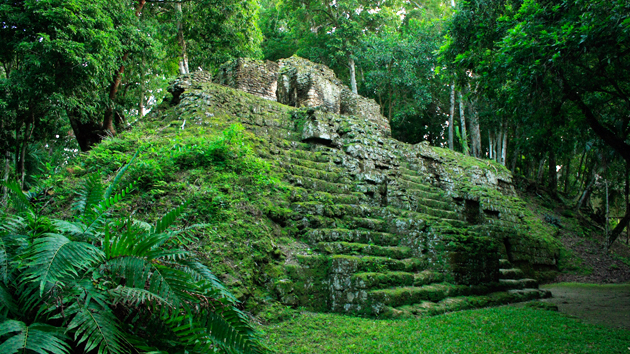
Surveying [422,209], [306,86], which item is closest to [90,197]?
[422,209]

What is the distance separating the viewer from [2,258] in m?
1.75

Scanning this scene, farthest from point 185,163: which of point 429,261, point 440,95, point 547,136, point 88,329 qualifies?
point 440,95

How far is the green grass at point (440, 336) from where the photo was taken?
137 inches

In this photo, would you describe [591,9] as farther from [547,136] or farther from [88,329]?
[88,329]

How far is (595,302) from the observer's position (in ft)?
21.5

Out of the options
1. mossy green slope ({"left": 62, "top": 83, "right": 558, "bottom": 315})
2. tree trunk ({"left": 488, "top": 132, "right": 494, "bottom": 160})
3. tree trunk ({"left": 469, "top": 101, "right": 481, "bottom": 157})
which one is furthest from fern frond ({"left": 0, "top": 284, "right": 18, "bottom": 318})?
tree trunk ({"left": 488, "top": 132, "right": 494, "bottom": 160})

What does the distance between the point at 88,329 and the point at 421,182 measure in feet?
30.9

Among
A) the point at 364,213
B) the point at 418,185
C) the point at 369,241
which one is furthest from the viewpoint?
the point at 418,185

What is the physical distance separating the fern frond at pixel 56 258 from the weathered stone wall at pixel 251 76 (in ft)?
29.4

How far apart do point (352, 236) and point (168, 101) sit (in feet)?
20.7

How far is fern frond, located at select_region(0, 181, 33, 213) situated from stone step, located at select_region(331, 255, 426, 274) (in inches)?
144

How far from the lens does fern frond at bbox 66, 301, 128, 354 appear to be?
1.57 metres

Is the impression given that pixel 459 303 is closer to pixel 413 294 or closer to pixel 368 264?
pixel 413 294

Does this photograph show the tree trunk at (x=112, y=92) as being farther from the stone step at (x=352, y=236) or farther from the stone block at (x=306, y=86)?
the stone step at (x=352, y=236)
